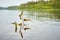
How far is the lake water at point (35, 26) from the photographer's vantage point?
104 cm

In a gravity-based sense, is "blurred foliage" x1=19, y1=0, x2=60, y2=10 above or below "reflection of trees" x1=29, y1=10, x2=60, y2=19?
above

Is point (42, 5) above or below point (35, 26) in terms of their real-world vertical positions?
above

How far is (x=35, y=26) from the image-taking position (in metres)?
1.04

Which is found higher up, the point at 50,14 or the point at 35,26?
the point at 50,14

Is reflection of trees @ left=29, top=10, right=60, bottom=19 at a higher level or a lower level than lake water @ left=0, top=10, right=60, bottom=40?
higher

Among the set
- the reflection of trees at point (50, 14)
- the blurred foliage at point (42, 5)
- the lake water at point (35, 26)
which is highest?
the blurred foliage at point (42, 5)

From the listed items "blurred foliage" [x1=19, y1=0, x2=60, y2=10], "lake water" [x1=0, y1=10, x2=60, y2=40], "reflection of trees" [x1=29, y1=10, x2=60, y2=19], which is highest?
"blurred foliage" [x1=19, y1=0, x2=60, y2=10]

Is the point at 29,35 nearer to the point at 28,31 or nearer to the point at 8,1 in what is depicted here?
the point at 28,31

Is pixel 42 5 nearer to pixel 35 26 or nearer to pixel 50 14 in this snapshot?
pixel 50 14

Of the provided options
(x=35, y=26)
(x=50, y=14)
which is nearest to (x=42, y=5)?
(x=50, y=14)

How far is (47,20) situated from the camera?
1.05 m

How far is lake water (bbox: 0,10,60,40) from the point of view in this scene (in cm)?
104

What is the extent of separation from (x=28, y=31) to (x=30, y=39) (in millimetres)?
84

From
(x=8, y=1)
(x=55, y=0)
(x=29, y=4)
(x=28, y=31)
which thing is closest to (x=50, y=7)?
(x=55, y=0)
